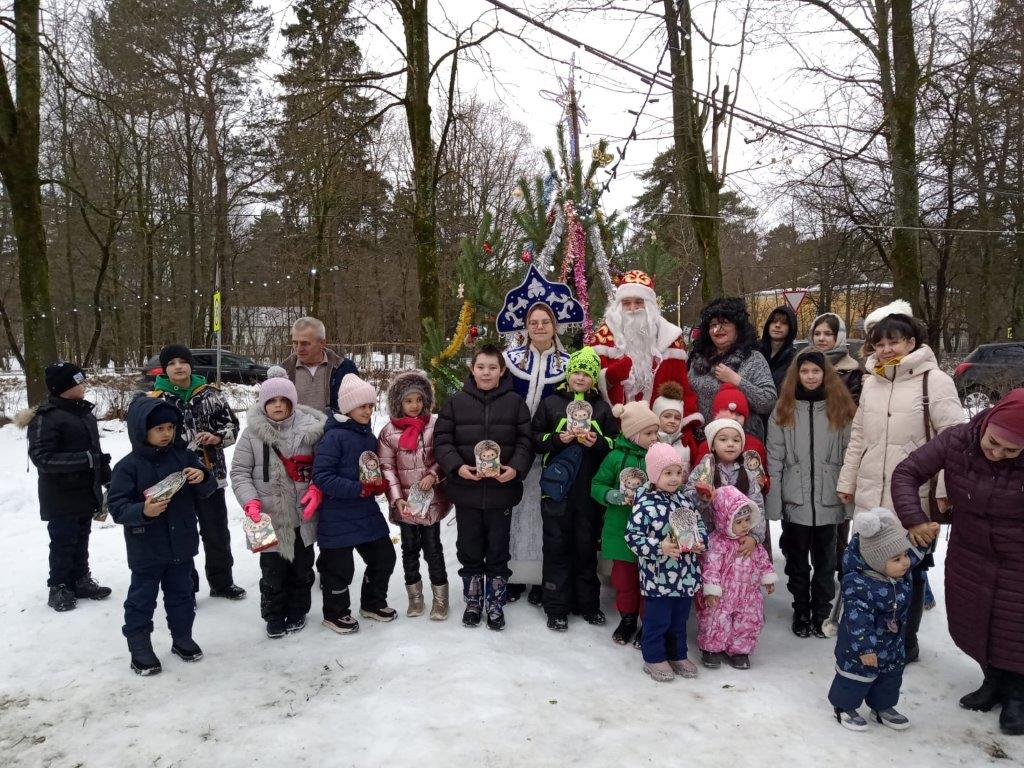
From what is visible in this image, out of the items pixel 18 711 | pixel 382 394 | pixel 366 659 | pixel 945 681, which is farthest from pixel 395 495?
→ pixel 382 394

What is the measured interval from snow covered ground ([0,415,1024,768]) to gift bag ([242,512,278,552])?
71 centimetres

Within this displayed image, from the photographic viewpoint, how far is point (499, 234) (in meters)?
5.92

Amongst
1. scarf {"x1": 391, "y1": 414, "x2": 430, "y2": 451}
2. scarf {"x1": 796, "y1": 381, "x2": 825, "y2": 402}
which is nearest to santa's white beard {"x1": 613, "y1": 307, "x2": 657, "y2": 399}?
scarf {"x1": 796, "y1": 381, "x2": 825, "y2": 402}

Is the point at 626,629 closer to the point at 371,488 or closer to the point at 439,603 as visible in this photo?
the point at 439,603

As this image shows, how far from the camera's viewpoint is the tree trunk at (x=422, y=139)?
8.52m

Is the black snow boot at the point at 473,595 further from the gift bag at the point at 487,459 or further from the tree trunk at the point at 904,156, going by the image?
the tree trunk at the point at 904,156

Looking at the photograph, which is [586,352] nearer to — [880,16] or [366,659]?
[366,659]

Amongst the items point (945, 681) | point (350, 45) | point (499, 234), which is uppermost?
point (350, 45)

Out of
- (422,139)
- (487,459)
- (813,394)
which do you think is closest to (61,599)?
(487,459)

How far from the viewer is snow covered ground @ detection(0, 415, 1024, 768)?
9.76 feet

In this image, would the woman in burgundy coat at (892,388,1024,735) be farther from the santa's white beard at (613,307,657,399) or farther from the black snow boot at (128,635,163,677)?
the black snow boot at (128,635,163,677)

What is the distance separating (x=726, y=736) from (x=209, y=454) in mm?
3780

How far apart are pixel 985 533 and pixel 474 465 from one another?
2.81m

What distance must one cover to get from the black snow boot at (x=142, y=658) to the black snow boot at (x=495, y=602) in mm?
1982
